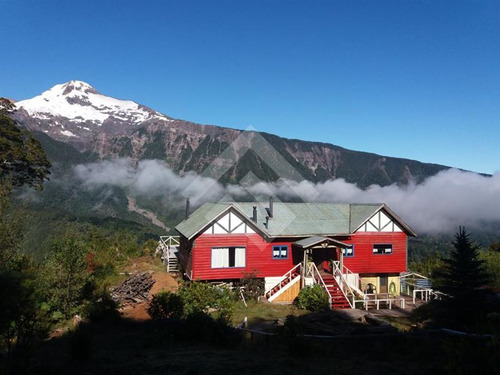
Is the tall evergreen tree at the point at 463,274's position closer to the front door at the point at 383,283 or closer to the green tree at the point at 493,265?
the front door at the point at 383,283

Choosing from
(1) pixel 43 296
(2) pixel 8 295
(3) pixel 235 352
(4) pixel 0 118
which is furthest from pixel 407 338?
(4) pixel 0 118

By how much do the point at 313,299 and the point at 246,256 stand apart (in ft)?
20.4

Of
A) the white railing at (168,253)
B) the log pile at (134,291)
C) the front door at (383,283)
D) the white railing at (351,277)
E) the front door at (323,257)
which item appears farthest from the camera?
the white railing at (168,253)

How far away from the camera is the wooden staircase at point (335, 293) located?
24562mm

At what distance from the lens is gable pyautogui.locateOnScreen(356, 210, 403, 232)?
99.2ft

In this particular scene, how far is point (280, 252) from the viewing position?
28453 mm

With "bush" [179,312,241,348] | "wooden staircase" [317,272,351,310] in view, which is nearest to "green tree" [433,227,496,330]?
"wooden staircase" [317,272,351,310]

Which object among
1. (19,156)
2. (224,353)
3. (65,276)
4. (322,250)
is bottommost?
(224,353)

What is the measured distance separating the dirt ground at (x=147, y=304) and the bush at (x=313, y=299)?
9560 mm

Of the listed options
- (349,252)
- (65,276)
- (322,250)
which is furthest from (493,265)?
(65,276)

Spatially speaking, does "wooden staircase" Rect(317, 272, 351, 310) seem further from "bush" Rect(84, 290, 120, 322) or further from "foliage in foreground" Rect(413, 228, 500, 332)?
"bush" Rect(84, 290, 120, 322)

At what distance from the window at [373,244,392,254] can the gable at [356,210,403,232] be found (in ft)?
4.30

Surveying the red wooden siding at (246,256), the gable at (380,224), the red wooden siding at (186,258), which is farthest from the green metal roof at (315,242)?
the red wooden siding at (186,258)

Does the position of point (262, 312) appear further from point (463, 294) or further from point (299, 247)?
point (463, 294)
